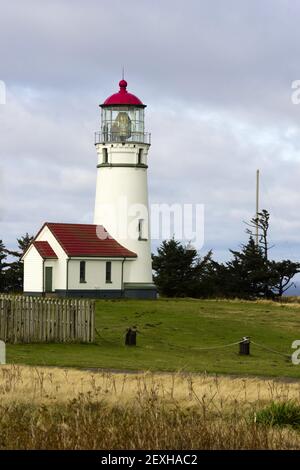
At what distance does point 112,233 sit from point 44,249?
413 cm

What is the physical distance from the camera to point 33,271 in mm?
55031

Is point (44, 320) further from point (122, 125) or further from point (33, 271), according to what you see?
point (122, 125)

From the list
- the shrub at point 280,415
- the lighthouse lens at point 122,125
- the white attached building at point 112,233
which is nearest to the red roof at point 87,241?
the white attached building at point 112,233

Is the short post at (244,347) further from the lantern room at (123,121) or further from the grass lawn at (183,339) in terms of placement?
the lantern room at (123,121)

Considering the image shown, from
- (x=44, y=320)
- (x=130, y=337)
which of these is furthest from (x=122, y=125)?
(x=130, y=337)

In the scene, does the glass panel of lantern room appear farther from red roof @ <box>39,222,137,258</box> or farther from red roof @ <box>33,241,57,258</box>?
red roof @ <box>33,241,57,258</box>

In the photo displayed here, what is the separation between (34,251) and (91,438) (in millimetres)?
41310

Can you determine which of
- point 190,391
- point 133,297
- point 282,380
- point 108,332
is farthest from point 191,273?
point 190,391

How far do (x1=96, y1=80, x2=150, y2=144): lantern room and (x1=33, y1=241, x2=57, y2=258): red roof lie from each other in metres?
6.49

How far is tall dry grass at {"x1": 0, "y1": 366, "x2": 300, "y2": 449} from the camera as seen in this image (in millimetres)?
13953

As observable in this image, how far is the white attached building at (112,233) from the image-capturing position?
178 ft

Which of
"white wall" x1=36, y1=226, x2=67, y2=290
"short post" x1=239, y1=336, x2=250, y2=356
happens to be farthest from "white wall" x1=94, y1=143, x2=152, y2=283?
"short post" x1=239, y1=336, x2=250, y2=356

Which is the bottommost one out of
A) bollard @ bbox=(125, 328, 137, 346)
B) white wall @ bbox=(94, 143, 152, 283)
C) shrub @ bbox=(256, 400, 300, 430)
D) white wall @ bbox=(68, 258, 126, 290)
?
shrub @ bbox=(256, 400, 300, 430)
